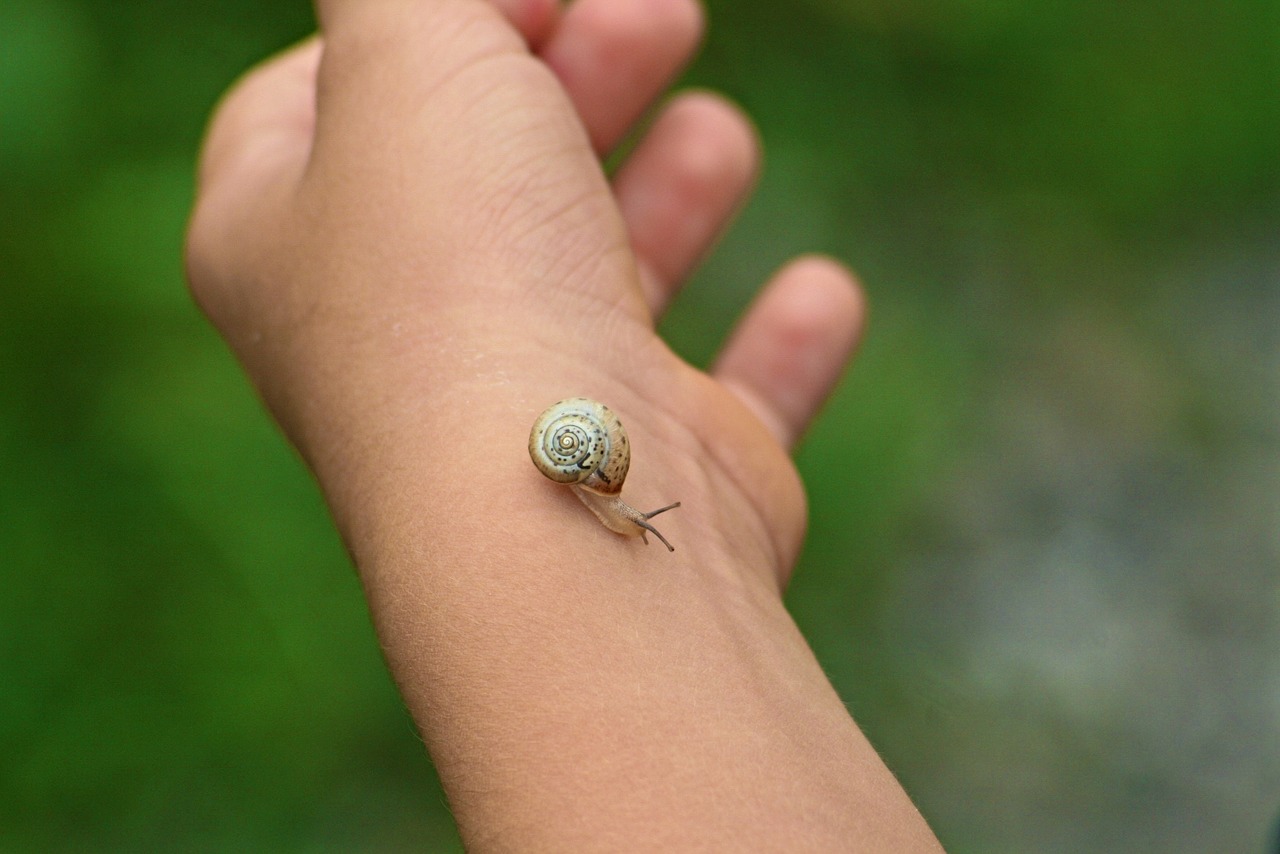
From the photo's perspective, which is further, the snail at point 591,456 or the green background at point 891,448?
the green background at point 891,448

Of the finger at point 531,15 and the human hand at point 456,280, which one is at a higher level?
the finger at point 531,15

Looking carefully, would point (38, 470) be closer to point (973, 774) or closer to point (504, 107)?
point (504, 107)

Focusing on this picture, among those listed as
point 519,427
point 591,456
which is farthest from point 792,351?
point 591,456

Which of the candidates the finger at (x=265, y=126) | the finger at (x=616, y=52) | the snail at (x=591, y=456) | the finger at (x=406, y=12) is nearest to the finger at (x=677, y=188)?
the finger at (x=616, y=52)

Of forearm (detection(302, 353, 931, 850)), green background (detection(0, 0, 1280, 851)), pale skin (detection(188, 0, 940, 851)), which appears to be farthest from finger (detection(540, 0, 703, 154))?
green background (detection(0, 0, 1280, 851))

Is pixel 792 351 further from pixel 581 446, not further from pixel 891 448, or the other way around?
pixel 581 446

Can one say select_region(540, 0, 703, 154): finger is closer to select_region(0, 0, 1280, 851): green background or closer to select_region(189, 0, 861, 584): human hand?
select_region(189, 0, 861, 584): human hand

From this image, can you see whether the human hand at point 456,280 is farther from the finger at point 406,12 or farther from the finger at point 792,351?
the finger at point 792,351
